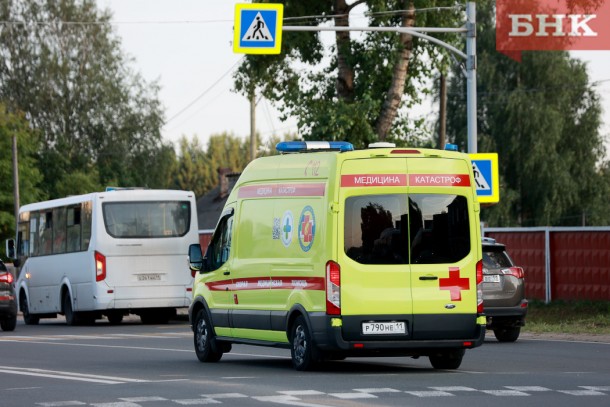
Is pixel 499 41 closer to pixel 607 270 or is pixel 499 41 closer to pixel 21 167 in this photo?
pixel 21 167

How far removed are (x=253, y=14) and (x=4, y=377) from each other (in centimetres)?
1264

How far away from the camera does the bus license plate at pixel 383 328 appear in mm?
16875

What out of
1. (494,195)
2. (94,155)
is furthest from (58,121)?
(494,195)

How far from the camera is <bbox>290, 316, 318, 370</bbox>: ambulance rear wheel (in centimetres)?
1716

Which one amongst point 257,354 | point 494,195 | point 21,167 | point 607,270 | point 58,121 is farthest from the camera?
point 58,121

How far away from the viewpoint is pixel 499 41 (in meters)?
69.2

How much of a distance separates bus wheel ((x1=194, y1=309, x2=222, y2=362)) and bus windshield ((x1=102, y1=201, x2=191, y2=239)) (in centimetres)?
1340

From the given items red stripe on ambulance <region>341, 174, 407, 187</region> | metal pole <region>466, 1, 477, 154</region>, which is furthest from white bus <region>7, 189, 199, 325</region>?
red stripe on ambulance <region>341, 174, 407, 187</region>

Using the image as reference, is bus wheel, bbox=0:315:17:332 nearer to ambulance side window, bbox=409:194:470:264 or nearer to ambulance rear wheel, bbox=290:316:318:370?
ambulance rear wheel, bbox=290:316:318:370

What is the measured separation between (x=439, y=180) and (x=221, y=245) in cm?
359

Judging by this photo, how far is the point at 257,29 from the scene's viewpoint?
28328 millimetres

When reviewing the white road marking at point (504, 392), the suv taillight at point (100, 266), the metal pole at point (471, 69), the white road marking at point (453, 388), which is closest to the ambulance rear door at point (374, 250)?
the white road marking at point (453, 388)

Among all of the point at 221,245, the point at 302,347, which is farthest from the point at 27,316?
the point at 302,347

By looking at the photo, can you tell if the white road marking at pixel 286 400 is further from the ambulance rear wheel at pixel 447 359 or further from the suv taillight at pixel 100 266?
the suv taillight at pixel 100 266
